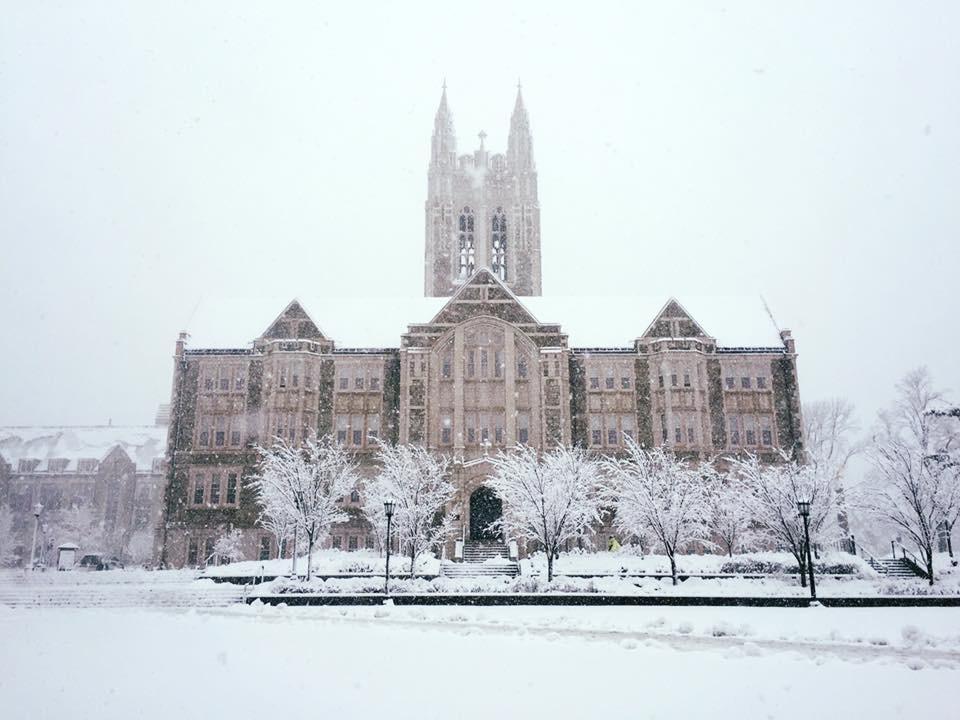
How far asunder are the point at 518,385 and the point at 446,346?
15.0 ft

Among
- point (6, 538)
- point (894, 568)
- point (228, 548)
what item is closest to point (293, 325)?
point (228, 548)

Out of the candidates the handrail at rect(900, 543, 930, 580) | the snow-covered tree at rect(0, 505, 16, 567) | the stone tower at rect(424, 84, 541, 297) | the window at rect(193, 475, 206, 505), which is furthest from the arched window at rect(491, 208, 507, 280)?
the snow-covered tree at rect(0, 505, 16, 567)

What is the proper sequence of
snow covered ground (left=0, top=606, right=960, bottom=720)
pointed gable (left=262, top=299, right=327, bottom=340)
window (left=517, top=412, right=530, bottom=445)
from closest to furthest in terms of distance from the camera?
snow covered ground (left=0, top=606, right=960, bottom=720), window (left=517, top=412, right=530, bottom=445), pointed gable (left=262, top=299, right=327, bottom=340)

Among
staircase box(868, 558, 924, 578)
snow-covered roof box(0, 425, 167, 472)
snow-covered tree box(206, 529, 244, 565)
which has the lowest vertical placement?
staircase box(868, 558, 924, 578)

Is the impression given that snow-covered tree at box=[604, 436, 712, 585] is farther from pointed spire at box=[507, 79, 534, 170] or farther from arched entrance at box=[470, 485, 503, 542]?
pointed spire at box=[507, 79, 534, 170]

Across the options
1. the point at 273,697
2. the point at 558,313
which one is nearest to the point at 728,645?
the point at 273,697

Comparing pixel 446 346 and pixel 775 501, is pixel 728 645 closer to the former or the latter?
pixel 775 501

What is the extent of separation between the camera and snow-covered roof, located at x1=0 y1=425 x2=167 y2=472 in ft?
227

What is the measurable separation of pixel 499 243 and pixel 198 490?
29380 mm

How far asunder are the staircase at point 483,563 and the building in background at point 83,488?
30767 mm

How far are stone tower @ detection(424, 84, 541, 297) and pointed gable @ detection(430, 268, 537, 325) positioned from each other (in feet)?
43.8

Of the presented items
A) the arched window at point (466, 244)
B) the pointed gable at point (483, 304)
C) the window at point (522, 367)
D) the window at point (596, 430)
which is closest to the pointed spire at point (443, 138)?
the arched window at point (466, 244)

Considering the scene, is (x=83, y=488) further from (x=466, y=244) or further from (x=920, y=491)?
(x=920, y=491)

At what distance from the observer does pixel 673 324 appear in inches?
1784
